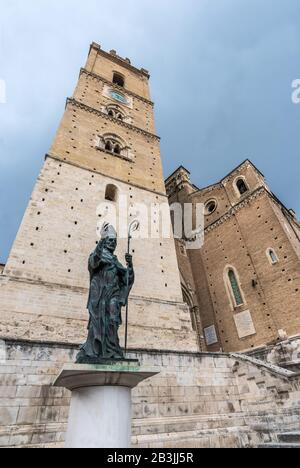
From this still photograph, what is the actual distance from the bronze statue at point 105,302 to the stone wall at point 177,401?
102 inches

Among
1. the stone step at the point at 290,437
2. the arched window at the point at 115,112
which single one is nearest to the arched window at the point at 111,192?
the arched window at the point at 115,112

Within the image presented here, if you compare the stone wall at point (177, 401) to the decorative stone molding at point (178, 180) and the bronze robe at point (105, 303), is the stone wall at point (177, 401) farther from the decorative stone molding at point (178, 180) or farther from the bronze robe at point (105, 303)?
the decorative stone molding at point (178, 180)

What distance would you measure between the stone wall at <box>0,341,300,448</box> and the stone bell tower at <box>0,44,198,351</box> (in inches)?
36.8

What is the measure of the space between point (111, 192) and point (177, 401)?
999cm

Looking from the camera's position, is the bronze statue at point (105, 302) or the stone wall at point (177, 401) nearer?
the bronze statue at point (105, 302)

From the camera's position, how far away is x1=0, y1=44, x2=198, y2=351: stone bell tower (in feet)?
25.7

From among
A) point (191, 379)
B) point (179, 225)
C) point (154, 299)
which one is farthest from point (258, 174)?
point (191, 379)

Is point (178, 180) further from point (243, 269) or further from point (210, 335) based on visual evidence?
point (210, 335)

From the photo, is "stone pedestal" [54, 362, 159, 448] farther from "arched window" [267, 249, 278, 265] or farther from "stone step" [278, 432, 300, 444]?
"arched window" [267, 249, 278, 265]

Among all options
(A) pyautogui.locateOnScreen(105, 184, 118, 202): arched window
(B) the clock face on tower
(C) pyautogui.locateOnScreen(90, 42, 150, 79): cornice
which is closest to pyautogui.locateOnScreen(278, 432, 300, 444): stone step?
(A) pyautogui.locateOnScreen(105, 184, 118, 202): arched window

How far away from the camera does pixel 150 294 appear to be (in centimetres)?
1024

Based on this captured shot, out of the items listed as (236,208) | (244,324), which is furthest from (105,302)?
(236,208)

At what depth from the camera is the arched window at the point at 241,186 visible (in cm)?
1759

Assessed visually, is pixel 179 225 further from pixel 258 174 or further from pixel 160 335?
pixel 160 335
